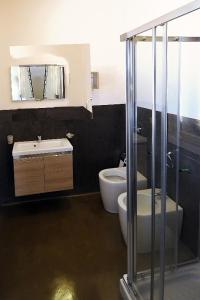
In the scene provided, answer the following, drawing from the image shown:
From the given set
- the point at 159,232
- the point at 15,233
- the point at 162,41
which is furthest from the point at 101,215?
the point at 162,41

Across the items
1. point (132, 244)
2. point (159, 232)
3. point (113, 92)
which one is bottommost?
point (132, 244)

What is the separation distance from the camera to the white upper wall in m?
3.32

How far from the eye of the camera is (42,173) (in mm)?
3279

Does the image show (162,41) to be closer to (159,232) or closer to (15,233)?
(159,232)

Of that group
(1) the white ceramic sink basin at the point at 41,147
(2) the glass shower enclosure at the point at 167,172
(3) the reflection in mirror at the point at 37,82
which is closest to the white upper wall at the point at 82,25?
(3) the reflection in mirror at the point at 37,82

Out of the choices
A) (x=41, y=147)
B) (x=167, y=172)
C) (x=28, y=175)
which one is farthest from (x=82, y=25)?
(x=167, y=172)

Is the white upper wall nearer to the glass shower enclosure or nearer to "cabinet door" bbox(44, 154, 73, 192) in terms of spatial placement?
"cabinet door" bbox(44, 154, 73, 192)

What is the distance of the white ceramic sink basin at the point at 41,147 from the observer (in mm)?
3215

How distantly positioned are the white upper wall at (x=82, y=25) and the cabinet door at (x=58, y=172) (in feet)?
2.74

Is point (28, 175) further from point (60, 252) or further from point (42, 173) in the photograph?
point (60, 252)

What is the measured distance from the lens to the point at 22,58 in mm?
3453

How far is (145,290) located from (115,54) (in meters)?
2.69

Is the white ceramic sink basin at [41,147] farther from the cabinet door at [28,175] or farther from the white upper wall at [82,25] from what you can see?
the white upper wall at [82,25]

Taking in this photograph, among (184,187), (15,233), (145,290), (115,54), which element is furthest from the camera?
(115,54)
